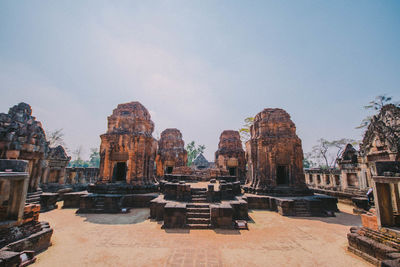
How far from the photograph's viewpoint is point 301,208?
917 centimetres

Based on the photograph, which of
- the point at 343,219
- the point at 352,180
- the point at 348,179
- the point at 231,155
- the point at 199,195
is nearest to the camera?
the point at 343,219

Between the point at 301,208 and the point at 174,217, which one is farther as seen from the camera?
the point at 301,208

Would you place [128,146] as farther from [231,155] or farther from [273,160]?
[231,155]

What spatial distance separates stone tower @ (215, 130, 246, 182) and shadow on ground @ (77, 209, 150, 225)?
13830 mm

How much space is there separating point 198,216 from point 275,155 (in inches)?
287

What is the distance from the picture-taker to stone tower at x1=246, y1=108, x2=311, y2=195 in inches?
450

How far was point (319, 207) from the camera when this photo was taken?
912 centimetres

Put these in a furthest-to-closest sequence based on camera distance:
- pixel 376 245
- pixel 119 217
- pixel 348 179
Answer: pixel 348 179 < pixel 119 217 < pixel 376 245

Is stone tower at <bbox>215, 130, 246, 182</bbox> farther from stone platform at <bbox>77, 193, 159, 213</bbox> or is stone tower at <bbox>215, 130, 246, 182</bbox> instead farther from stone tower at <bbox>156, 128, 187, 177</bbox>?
stone platform at <bbox>77, 193, 159, 213</bbox>

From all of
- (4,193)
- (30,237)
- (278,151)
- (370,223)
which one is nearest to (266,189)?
(278,151)

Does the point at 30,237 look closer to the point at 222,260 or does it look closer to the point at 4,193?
the point at 4,193

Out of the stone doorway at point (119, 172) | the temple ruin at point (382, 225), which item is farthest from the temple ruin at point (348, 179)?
the stone doorway at point (119, 172)

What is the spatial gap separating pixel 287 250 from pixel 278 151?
7.93 m

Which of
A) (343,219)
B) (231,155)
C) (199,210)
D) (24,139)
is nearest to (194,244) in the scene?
(199,210)
